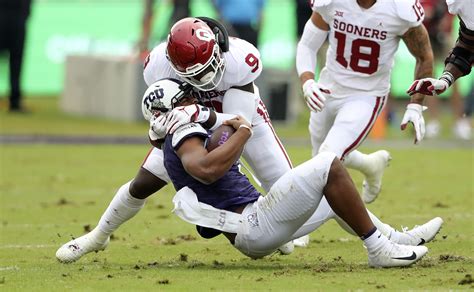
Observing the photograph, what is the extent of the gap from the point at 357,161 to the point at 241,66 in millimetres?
1606

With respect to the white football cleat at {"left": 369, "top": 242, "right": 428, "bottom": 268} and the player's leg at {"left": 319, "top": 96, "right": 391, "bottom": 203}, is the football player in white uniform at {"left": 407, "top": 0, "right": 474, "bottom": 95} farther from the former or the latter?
the white football cleat at {"left": 369, "top": 242, "right": 428, "bottom": 268}

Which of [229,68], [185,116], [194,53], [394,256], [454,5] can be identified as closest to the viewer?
[185,116]

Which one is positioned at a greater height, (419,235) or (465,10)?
(465,10)

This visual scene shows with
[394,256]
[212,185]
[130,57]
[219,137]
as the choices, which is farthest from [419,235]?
[130,57]

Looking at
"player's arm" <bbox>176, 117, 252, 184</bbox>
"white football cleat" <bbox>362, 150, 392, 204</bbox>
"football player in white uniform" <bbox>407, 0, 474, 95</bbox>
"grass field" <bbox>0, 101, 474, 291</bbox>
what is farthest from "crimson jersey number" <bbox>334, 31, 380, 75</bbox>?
"player's arm" <bbox>176, 117, 252, 184</bbox>

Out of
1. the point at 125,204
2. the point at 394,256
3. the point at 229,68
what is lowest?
the point at 125,204

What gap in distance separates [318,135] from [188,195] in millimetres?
1768

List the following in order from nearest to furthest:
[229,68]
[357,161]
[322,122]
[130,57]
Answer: [229,68] → [322,122] → [357,161] → [130,57]

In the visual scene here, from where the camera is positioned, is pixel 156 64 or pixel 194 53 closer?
pixel 194 53

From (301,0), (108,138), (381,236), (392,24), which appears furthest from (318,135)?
(301,0)

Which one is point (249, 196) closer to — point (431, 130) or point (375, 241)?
point (375, 241)

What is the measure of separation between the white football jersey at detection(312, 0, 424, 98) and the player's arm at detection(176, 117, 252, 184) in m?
1.70

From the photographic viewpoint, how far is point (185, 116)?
568 cm

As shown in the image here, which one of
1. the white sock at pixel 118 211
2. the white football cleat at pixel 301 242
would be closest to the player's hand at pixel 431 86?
the white football cleat at pixel 301 242
